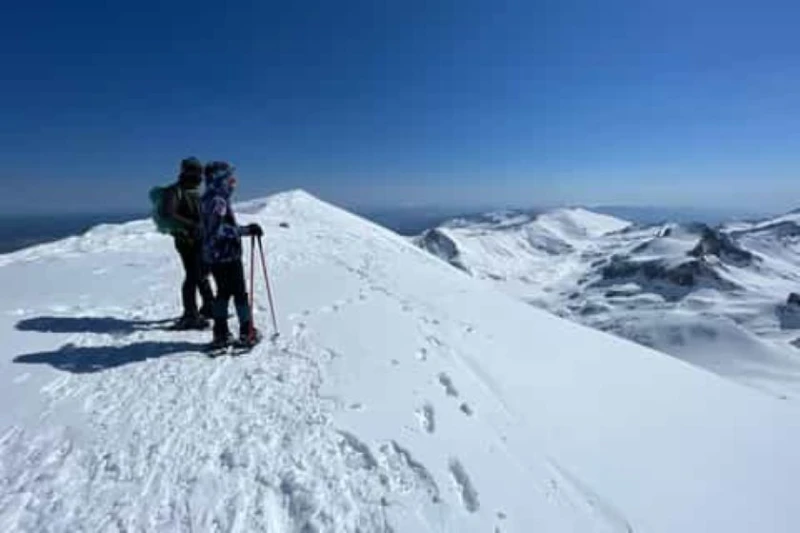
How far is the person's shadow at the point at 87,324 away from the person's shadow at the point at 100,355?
79 centimetres

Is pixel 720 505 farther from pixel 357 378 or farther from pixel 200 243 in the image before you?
pixel 200 243

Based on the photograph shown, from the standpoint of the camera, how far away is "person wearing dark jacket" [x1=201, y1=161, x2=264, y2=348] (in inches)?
281

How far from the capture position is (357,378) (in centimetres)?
673

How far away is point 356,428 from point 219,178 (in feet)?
14.0

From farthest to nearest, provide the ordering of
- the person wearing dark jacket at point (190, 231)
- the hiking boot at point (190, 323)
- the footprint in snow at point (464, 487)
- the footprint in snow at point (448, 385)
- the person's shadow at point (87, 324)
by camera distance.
→ the hiking boot at point (190, 323) → the person wearing dark jacket at point (190, 231) → the person's shadow at point (87, 324) → the footprint in snow at point (448, 385) → the footprint in snow at point (464, 487)

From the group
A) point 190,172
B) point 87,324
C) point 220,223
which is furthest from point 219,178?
point 87,324

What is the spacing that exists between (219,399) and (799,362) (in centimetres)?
10992

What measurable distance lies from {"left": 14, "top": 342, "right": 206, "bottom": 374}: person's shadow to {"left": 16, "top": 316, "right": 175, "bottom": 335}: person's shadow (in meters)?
0.79

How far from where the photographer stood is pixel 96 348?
23.6ft

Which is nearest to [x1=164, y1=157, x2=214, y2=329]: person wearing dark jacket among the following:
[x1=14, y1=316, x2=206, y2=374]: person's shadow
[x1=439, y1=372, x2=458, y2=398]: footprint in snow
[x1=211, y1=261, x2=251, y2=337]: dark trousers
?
[x1=14, y1=316, x2=206, y2=374]: person's shadow

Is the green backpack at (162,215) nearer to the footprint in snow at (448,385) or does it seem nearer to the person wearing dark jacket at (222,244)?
the person wearing dark jacket at (222,244)

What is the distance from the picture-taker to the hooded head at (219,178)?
712 centimetres

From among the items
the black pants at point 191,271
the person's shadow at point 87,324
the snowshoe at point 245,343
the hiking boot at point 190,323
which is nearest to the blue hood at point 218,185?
the black pants at point 191,271

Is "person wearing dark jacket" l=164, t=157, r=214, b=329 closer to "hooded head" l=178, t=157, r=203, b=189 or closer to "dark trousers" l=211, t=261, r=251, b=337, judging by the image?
"hooded head" l=178, t=157, r=203, b=189
